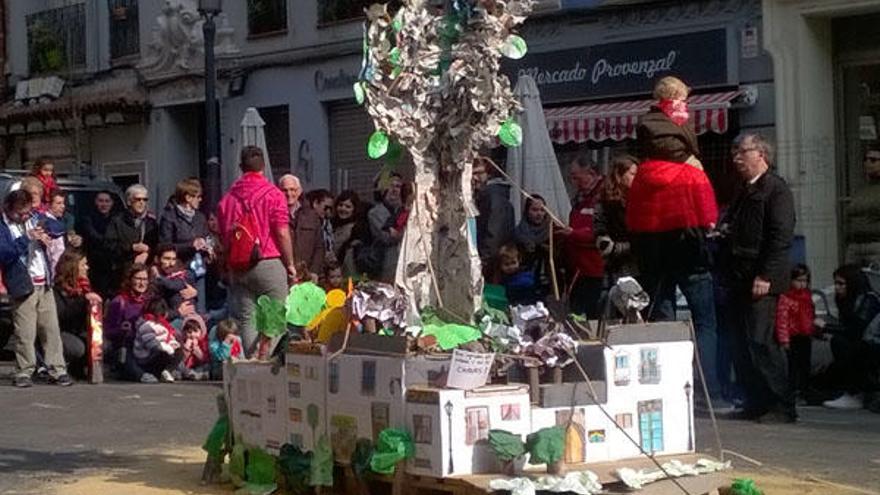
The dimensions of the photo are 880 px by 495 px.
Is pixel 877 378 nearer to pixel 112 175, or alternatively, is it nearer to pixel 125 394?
pixel 125 394

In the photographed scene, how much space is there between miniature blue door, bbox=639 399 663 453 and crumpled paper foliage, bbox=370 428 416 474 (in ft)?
3.58

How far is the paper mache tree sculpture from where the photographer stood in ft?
28.3

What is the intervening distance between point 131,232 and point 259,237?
16.6 feet

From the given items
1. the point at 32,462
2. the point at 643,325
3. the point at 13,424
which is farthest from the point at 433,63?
the point at 13,424

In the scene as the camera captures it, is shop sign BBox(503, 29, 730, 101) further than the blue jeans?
Yes

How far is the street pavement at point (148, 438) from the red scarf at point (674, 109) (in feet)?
6.23

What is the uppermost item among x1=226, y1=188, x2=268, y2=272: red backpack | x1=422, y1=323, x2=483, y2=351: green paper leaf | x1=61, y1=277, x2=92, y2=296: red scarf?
x1=226, y1=188, x2=268, y2=272: red backpack

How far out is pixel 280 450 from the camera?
27.6ft

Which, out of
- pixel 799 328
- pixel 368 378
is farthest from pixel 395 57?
pixel 799 328

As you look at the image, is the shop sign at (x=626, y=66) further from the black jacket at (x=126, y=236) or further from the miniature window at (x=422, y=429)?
the miniature window at (x=422, y=429)

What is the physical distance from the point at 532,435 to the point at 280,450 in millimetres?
1549

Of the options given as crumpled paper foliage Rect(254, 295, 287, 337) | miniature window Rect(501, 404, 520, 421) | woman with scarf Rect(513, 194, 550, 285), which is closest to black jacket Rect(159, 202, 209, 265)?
woman with scarf Rect(513, 194, 550, 285)

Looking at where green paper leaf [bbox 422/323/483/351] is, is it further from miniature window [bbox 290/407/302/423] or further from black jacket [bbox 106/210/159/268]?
black jacket [bbox 106/210/159/268]

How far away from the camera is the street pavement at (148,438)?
916 centimetres
